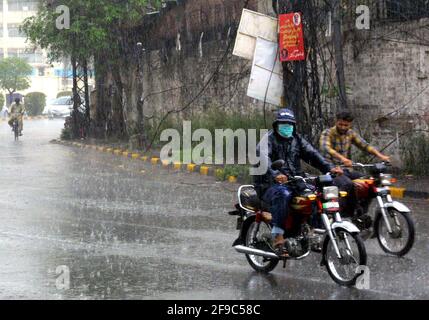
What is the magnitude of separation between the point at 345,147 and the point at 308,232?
2.22 metres

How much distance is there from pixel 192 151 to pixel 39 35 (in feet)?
35.3

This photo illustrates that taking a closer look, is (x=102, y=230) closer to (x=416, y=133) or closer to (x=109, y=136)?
(x=416, y=133)

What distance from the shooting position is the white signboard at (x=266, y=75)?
18.5 m

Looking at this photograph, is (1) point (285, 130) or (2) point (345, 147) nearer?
(1) point (285, 130)

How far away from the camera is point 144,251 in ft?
33.2

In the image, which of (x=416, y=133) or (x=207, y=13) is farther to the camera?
(x=207, y=13)

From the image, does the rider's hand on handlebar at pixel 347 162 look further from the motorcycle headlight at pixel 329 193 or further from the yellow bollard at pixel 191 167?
the yellow bollard at pixel 191 167

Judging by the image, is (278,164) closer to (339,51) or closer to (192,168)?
(339,51)

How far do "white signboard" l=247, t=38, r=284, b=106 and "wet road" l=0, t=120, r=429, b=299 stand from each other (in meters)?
2.26

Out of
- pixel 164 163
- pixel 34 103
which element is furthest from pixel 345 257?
pixel 34 103

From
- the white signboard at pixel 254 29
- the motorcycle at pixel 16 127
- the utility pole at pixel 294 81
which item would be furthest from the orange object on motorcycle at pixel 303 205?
the motorcycle at pixel 16 127

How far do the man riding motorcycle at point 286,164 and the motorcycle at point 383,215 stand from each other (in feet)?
3.07
